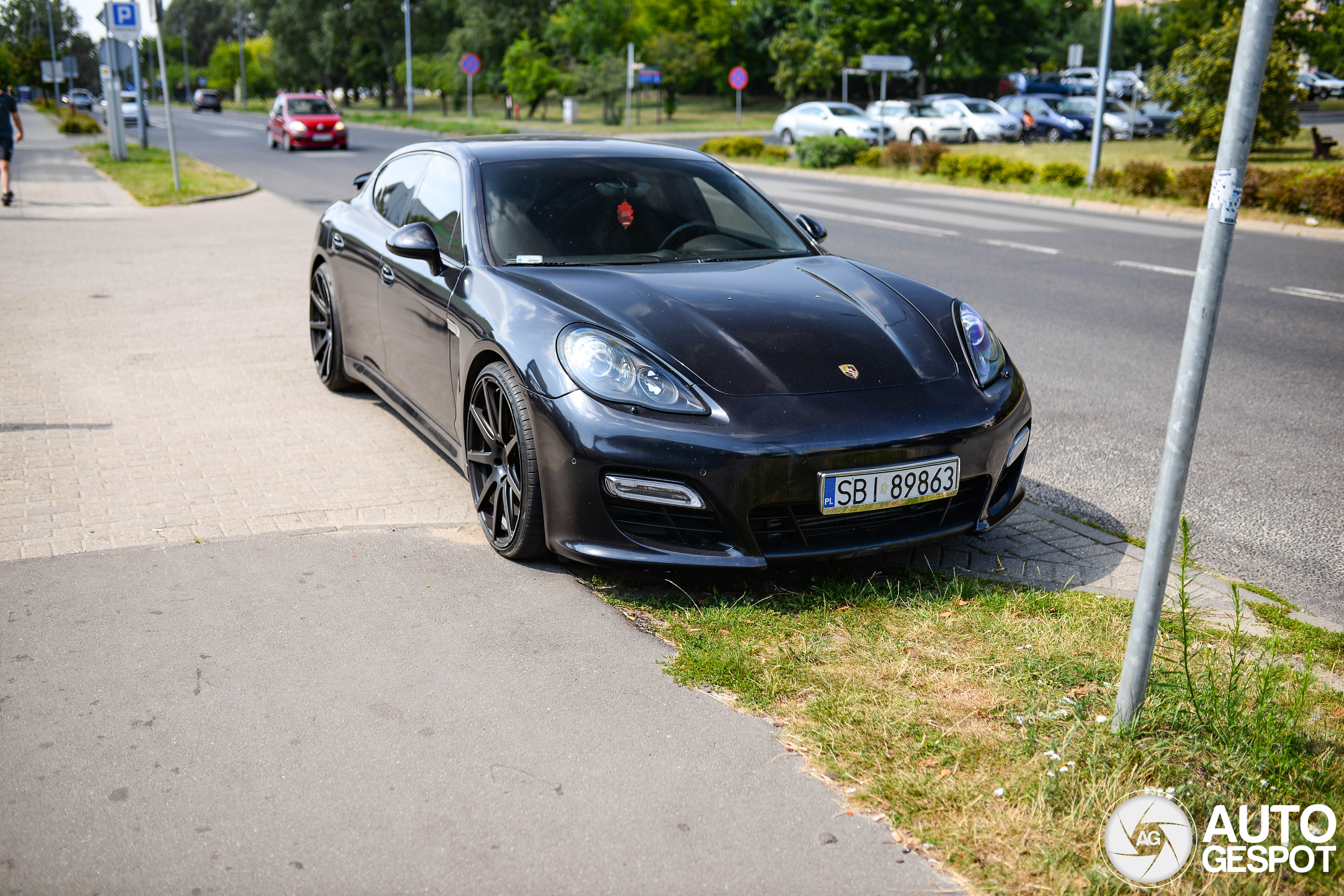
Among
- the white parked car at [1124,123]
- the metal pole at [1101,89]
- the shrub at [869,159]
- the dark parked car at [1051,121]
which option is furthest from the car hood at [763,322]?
the dark parked car at [1051,121]

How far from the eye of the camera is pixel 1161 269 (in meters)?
11.8

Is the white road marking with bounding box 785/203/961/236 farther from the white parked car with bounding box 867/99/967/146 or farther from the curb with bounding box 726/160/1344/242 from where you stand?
the white parked car with bounding box 867/99/967/146

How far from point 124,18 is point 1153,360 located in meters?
17.9

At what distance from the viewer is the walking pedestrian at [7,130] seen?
16.0 metres

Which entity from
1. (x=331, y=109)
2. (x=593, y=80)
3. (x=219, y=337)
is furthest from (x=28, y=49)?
(x=219, y=337)

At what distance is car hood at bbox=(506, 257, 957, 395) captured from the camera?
3.75 m

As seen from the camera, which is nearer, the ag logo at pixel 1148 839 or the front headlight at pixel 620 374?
the ag logo at pixel 1148 839

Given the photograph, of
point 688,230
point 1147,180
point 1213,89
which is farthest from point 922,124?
point 688,230

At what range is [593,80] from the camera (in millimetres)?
A: 53344

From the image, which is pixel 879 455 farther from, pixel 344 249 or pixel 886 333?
pixel 344 249

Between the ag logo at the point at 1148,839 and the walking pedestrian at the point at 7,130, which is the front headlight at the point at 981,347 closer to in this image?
the ag logo at the point at 1148,839

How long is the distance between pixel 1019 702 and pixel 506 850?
1.42 metres

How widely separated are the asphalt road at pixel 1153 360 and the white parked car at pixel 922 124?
17.4 m

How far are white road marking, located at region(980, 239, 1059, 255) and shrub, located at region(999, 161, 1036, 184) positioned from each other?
800 cm
